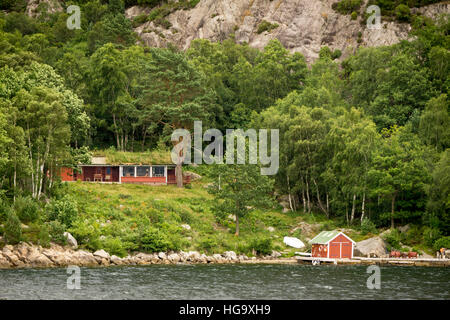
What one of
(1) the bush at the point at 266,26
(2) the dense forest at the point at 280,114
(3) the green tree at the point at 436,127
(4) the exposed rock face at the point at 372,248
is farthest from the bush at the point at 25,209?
(1) the bush at the point at 266,26

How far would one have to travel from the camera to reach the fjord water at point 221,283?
117 feet

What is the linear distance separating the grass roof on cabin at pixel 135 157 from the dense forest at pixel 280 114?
2.03 m

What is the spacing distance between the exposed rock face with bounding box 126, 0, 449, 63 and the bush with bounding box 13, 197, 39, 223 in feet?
214

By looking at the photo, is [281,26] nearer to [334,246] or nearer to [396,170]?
[396,170]

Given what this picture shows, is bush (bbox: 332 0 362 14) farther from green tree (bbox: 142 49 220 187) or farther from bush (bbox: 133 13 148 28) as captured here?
green tree (bbox: 142 49 220 187)

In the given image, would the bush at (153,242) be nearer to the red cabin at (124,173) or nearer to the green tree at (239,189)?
the green tree at (239,189)

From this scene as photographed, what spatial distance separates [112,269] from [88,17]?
90888 mm

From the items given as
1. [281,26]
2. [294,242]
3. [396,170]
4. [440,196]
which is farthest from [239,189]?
[281,26]

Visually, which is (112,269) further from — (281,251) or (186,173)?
(186,173)

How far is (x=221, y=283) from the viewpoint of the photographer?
133 feet

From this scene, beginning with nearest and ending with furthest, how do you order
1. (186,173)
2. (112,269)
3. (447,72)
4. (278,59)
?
(112,269)
(186,173)
(447,72)
(278,59)

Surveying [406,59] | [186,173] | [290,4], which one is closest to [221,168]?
[186,173]
